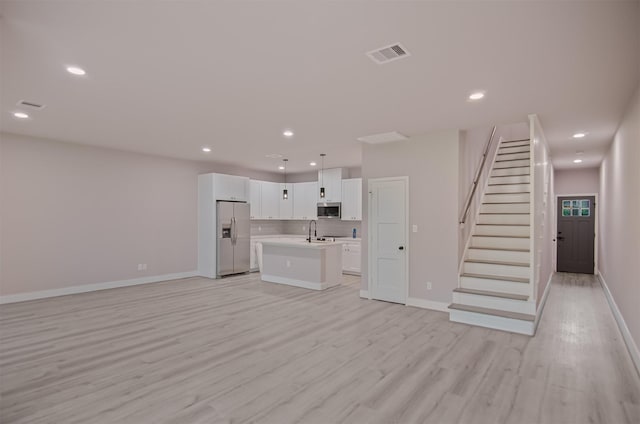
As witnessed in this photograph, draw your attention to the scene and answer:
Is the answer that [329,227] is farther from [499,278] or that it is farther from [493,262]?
[499,278]

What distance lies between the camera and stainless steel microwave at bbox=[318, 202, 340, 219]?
29.1 feet

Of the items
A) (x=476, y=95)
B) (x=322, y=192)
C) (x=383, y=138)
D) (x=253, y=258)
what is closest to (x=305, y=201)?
(x=322, y=192)

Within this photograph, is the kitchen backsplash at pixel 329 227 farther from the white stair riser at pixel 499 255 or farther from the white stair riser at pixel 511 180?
the white stair riser at pixel 499 255

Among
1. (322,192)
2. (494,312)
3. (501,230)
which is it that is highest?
(322,192)

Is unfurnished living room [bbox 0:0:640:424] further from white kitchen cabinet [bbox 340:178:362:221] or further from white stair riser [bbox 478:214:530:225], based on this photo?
white kitchen cabinet [bbox 340:178:362:221]

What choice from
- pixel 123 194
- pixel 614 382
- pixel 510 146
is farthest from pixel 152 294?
pixel 510 146

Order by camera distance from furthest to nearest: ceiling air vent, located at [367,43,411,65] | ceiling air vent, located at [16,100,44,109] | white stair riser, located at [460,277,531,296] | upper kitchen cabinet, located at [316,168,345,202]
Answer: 1. upper kitchen cabinet, located at [316,168,345,202]
2. white stair riser, located at [460,277,531,296]
3. ceiling air vent, located at [16,100,44,109]
4. ceiling air vent, located at [367,43,411,65]

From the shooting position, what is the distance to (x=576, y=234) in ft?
29.3

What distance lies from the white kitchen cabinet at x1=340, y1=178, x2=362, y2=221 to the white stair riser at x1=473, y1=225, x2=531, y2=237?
310cm

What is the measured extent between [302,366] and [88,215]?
5.49 metres

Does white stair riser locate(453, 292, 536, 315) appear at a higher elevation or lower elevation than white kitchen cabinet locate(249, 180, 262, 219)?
lower

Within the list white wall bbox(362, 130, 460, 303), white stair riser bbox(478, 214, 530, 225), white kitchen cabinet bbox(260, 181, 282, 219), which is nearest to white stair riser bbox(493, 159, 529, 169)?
white stair riser bbox(478, 214, 530, 225)

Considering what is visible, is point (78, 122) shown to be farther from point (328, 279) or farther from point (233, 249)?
point (328, 279)

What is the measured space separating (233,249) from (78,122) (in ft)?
13.8
